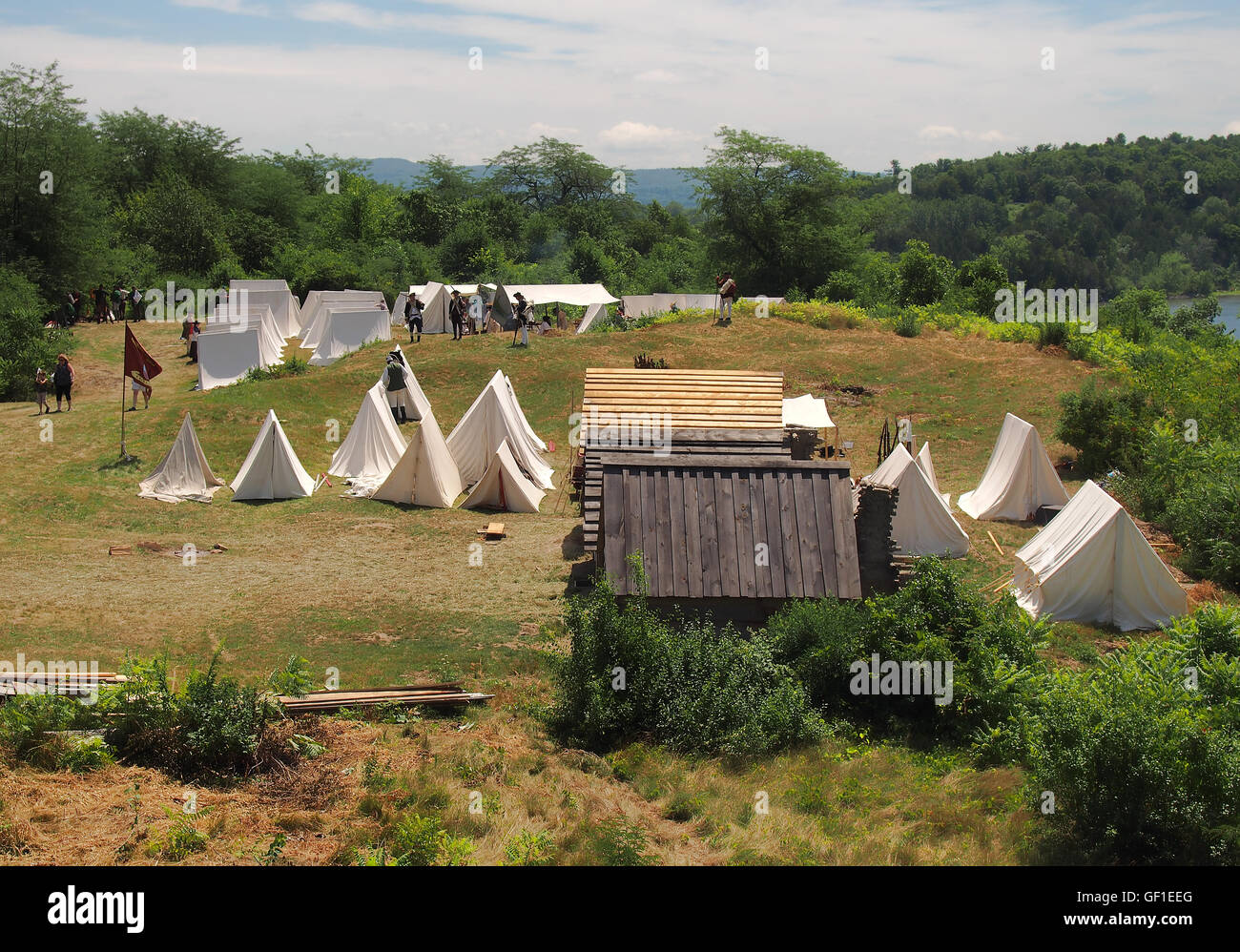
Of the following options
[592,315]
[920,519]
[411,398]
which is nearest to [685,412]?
[920,519]

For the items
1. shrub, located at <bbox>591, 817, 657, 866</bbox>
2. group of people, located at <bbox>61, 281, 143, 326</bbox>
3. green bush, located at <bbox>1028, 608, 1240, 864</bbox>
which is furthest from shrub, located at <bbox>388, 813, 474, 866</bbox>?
group of people, located at <bbox>61, 281, 143, 326</bbox>

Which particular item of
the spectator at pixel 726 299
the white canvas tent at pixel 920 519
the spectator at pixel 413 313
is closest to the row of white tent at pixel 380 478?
the white canvas tent at pixel 920 519

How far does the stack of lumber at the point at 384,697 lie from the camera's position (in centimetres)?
966

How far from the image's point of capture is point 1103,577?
14.2 metres

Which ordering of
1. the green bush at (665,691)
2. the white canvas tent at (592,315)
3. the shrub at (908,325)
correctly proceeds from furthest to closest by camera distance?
the white canvas tent at (592,315) → the shrub at (908,325) → the green bush at (665,691)

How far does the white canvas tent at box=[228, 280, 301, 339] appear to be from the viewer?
33938 millimetres

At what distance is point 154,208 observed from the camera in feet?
147

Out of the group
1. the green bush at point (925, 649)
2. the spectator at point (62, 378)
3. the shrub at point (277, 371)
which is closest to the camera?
the green bush at point (925, 649)

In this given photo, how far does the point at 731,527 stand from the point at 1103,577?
5.96 meters

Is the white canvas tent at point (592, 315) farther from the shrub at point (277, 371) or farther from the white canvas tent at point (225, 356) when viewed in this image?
the white canvas tent at point (225, 356)

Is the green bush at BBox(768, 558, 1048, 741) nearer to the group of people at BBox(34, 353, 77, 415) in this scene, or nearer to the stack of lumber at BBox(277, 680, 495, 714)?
the stack of lumber at BBox(277, 680, 495, 714)

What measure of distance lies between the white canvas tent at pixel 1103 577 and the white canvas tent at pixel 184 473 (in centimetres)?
1382

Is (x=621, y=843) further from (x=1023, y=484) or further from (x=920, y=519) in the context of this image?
(x=1023, y=484)
